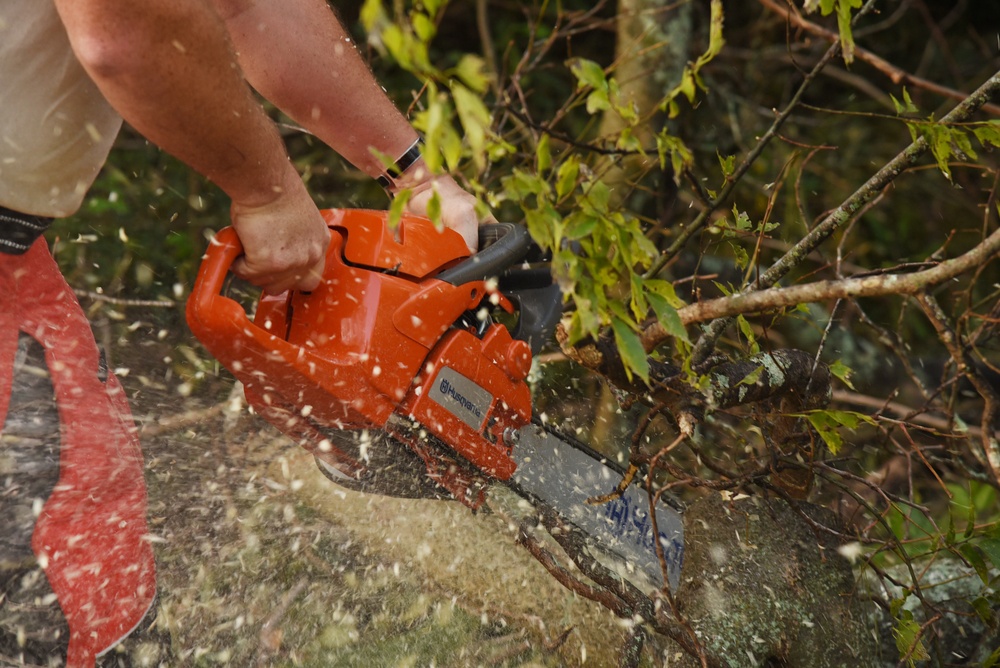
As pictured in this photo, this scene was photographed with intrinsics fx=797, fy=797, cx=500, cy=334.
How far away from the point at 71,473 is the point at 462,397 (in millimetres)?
846

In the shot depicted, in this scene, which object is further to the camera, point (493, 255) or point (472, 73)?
point (493, 255)

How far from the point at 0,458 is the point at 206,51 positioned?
0.94m

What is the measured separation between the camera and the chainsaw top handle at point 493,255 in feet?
6.13

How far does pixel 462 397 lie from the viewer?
1.91 metres

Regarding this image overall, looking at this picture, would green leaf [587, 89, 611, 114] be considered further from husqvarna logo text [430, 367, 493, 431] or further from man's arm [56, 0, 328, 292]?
husqvarna logo text [430, 367, 493, 431]

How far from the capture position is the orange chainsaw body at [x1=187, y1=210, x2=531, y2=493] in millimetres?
1623

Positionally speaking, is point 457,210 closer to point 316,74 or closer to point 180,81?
point 316,74

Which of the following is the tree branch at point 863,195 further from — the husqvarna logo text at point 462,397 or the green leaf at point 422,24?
the green leaf at point 422,24

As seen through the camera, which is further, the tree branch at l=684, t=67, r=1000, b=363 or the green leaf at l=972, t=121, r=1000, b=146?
the tree branch at l=684, t=67, r=1000, b=363

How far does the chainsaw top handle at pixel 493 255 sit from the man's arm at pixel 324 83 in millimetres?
58

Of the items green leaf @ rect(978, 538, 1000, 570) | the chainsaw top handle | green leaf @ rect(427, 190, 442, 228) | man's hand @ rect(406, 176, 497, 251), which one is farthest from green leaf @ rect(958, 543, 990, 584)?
green leaf @ rect(427, 190, 442, 228)

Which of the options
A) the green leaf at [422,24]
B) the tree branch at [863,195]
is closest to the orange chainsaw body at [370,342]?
the tree branch at [863,195]

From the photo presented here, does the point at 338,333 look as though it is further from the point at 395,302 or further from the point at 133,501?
the point at 133,501

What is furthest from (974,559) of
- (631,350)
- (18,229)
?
(18,229)
